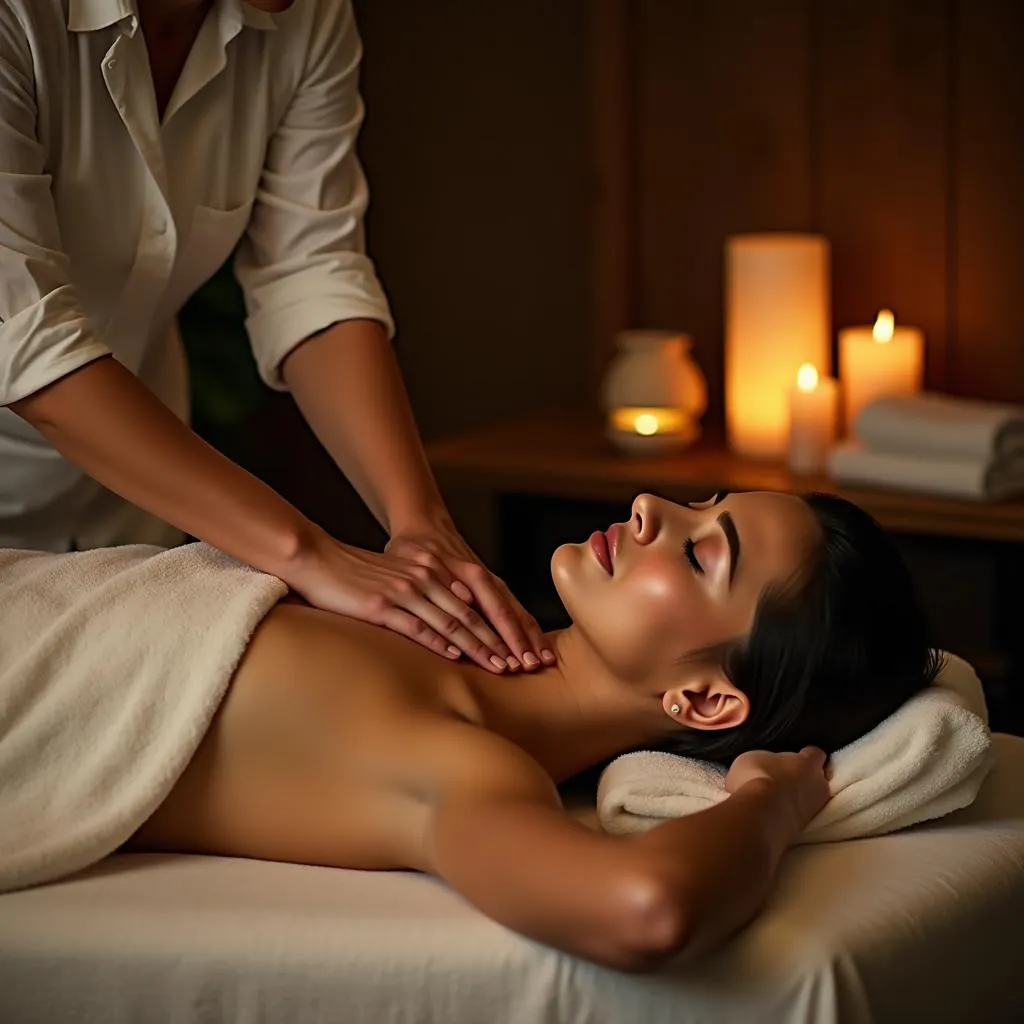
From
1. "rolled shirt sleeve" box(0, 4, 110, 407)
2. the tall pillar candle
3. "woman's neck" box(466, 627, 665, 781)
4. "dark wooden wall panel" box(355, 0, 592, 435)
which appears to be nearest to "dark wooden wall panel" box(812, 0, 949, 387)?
the tall pillar candle

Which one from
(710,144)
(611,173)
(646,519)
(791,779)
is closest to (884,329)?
(710,144)

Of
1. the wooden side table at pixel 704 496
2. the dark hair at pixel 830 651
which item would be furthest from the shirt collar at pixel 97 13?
the wooden side table at pixel 704 496

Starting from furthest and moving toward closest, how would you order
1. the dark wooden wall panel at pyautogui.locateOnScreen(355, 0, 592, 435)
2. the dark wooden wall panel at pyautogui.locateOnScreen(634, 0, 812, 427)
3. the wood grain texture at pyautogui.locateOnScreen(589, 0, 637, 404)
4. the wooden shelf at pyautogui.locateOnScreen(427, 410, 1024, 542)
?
the dark wooden wall panel at pyautogui.locateOnScreen(355, 0, 592, 435) < the wood grain texture at pyautogui.locateOnScreen(589, 0, 637, 404) < the dark wooden wall panel at pyautogui.locateOnScreen(634, 0, 812, 427) < the wooden shelf at pyautogui.locateOnScreen(427, 410, 1024, 542)

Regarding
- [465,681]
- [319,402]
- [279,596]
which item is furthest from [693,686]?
[319,402]

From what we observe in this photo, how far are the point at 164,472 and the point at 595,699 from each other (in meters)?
0.49

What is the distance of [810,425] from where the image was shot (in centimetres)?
294

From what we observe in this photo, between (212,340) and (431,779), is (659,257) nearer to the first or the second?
(212,340)

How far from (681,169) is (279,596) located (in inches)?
73.3

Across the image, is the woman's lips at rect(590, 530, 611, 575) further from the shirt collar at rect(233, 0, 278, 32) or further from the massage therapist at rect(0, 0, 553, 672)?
the shirt collar at rect(233, 0, 278, 32)

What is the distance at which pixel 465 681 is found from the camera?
1.72 m

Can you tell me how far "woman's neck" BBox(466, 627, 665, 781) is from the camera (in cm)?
A: 174

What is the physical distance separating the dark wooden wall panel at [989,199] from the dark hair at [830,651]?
1.51 metres

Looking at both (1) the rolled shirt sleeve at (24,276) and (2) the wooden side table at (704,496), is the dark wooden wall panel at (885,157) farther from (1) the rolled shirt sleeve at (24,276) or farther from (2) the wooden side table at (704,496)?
(1) the rolled shirt sleeve at (24,276)

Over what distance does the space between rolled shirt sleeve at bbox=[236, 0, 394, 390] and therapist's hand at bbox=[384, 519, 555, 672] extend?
42cm
